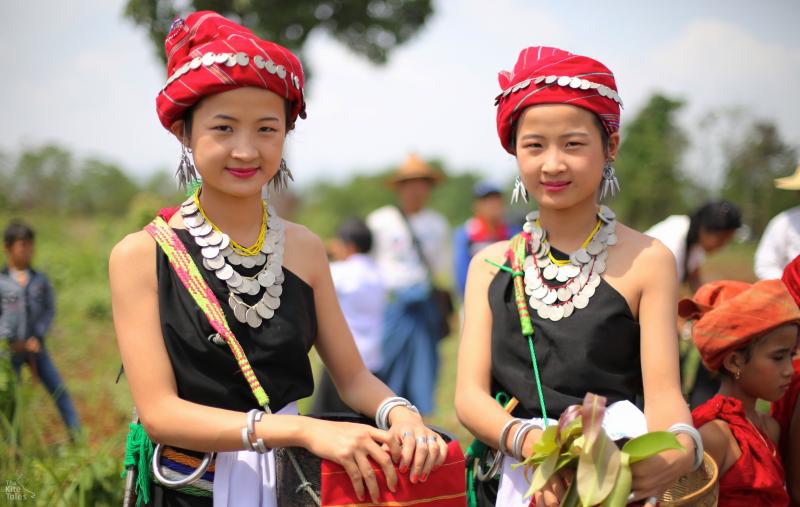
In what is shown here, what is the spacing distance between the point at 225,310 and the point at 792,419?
78.6 inches

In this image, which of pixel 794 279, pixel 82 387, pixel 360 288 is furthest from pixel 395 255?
pixel 794 279

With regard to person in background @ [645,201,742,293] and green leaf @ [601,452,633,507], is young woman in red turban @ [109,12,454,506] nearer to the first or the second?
green leaf @ [601,452,633,507]

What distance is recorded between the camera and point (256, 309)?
202 centimetres

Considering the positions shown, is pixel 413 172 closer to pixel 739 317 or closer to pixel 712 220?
pixel 712 220

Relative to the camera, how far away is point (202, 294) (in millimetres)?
1976

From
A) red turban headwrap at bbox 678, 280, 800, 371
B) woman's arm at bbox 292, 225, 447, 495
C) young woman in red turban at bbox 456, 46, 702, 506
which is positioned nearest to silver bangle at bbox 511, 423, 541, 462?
young woman in red turban at bbox 456, 46, 702, 506

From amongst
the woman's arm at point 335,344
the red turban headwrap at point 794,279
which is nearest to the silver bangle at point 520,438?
the woman's arm at point 335,344

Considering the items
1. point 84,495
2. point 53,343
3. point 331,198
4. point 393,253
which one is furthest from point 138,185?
point 84,495

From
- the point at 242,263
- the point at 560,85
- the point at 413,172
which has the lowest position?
the point at 242,263

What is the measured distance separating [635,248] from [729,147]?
8947 mm

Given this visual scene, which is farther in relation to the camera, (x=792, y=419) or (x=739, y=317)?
(x=792, y=419)

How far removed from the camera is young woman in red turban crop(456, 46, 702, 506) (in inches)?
82.3

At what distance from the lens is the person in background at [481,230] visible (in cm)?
712

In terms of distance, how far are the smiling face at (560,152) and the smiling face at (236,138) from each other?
2.28ft
